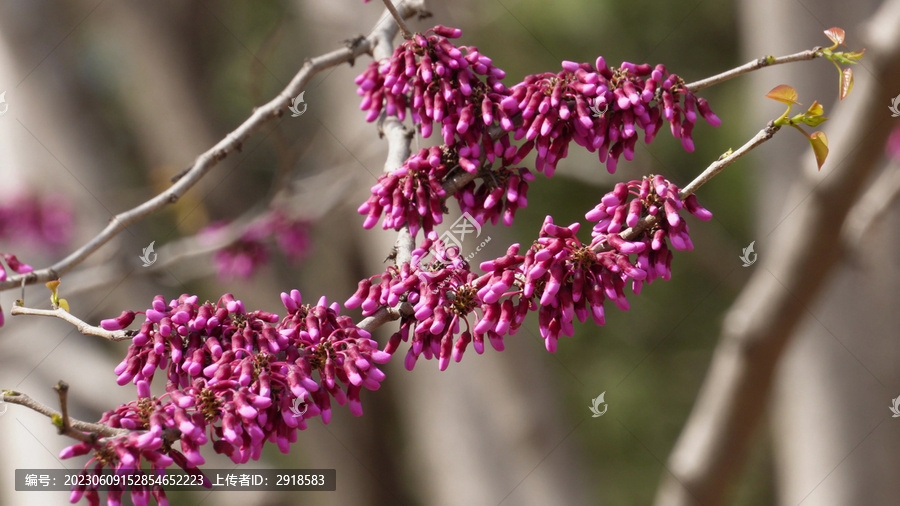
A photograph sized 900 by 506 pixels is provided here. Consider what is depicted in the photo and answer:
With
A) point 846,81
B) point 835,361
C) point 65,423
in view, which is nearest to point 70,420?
point 65,423

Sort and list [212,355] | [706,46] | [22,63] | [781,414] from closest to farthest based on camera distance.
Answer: [212,355] → [781,414] → [22,63] → [706,46]

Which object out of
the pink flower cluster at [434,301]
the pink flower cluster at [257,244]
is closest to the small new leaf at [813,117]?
the pink flower cluster at [434,301]

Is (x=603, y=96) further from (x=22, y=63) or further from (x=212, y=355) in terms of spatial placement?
(x=22, y=63)

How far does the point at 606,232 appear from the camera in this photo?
4.92 ft

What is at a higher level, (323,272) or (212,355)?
(323,272)

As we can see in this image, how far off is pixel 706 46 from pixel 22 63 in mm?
7775

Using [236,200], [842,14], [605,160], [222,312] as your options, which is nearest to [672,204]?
[605,160]

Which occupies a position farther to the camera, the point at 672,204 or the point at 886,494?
the point at 886,494
